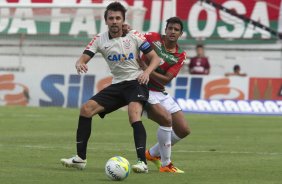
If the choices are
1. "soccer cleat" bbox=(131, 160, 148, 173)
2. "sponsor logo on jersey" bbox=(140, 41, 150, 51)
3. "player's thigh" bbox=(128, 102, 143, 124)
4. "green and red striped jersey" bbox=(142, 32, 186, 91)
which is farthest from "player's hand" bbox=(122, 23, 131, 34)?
"soccer cleat" bbox=(131, 160, 148, 173)

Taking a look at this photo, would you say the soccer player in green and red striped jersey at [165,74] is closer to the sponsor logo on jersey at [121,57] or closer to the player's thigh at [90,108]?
the sponsor logo on jersey at [121,57]

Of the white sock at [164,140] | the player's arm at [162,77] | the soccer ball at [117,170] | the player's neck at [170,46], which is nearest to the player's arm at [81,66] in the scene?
the player's arm at [162,77]

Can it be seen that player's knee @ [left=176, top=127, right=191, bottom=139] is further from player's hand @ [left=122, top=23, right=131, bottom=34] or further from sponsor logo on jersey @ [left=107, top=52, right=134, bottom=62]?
player's hand @ [left=122, top=23, right=131, bottom=34]

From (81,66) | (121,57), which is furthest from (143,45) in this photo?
(81,66)

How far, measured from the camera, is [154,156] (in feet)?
41.3

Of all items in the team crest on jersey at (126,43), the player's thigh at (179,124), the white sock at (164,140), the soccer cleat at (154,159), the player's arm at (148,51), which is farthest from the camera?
the player's thigh at (179,124)

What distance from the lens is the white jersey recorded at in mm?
11852

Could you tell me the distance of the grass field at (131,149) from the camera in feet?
35.7

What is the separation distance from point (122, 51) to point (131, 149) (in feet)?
12.2

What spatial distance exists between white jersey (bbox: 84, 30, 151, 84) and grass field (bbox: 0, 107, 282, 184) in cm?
130

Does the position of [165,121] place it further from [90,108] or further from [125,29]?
[125,29]

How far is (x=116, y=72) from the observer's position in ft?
39.3

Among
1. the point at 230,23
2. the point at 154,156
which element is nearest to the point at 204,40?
the point at 230,23

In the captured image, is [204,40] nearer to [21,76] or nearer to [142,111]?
[21,76]
